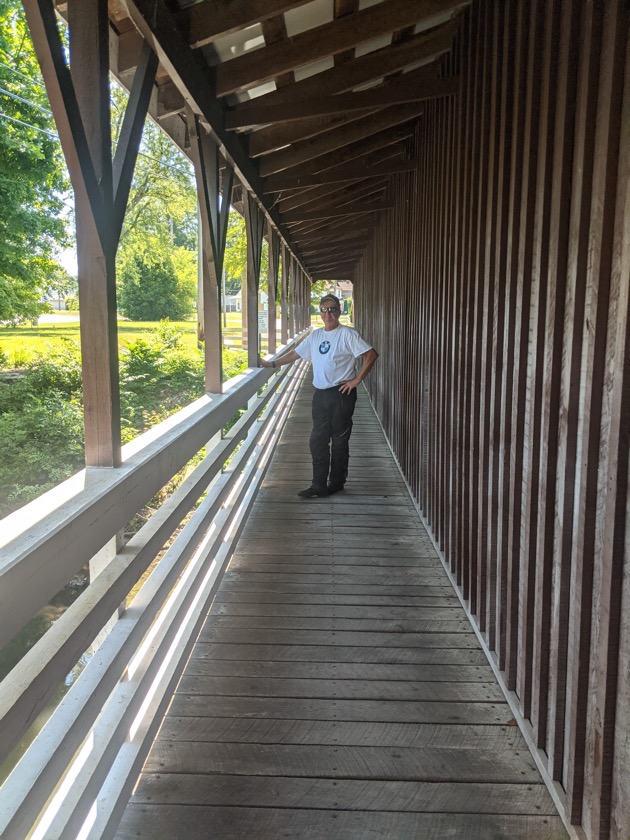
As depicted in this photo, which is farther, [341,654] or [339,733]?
[341,654]

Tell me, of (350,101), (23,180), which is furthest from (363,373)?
(23,180)

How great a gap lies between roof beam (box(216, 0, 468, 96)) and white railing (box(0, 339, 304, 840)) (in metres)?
1.49

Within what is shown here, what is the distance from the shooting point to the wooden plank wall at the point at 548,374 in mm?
1637

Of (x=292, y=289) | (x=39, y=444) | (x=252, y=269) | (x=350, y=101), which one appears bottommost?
(x=39, y=444)

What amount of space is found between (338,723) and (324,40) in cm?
276

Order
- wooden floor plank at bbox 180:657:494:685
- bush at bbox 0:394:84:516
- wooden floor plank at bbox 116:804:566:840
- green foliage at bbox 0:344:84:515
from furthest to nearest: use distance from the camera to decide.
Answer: bush at bbox 0:394:84:516 → green foliage at bbox 0:344:84:515 → wooden floor plank at bbox 180:657:494:685 → wooden floor plank at bbox 116:804:566:840

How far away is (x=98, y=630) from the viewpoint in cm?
168

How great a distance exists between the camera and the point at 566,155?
194cm

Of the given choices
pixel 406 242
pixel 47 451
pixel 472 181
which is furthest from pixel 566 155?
pixel 47 451

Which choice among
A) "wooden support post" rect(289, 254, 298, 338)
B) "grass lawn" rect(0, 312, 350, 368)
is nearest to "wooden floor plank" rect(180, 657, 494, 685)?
"wooden support post" rect(289, 254, 298, 338)

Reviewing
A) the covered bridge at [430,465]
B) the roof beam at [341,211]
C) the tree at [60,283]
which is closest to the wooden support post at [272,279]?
the roof beam at [341,211]

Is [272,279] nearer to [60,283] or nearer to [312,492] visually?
[312,492]

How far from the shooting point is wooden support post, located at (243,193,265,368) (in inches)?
204

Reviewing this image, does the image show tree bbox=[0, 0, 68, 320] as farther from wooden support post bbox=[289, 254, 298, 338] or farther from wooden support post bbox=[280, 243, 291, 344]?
wooden support post bbox=[280, 243, 291, 344]
